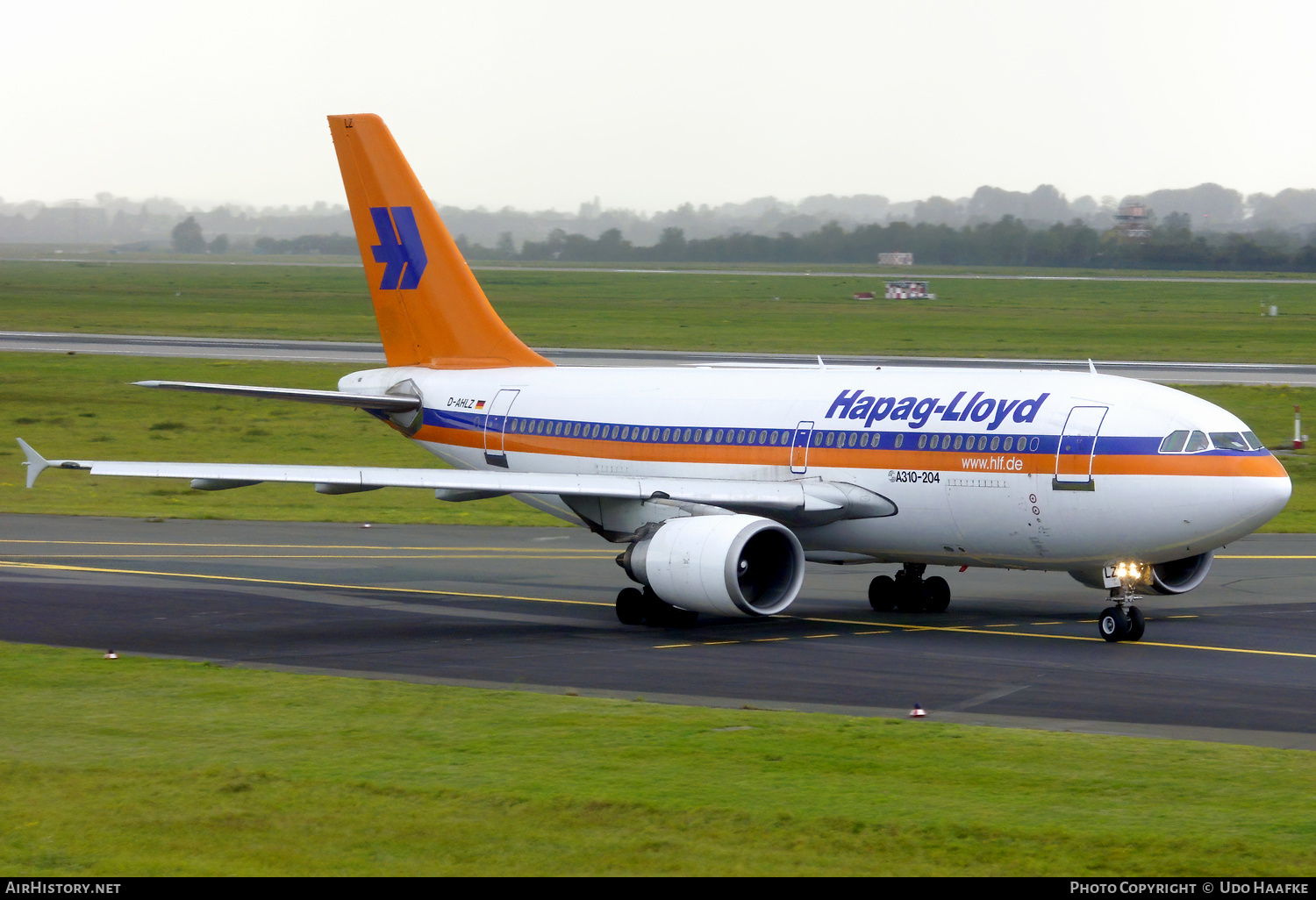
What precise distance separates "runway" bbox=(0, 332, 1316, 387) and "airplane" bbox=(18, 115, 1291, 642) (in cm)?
3727

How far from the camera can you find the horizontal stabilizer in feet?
93.5

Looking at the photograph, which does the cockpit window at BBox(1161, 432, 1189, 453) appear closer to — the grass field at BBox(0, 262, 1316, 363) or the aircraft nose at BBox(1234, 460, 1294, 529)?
the aircraft nose at BBox(1234, 460, 1294, 529)

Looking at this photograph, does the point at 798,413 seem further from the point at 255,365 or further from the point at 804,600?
the point at 255,365

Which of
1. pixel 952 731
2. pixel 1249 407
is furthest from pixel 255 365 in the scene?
pixel 952 731

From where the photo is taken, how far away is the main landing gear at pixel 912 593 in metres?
30.1

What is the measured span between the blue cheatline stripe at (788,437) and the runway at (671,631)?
3170 millimetres

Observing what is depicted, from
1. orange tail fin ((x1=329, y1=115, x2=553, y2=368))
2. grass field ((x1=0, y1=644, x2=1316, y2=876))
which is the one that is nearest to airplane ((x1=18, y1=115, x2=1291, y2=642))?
orange tail fin ((x1=329, y1=115, x2=553, y2=368))

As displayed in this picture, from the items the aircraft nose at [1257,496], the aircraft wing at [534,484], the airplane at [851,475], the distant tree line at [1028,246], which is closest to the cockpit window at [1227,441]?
the airplane at [851,475]

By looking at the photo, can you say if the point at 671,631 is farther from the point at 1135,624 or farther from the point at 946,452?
the point at 1135,624

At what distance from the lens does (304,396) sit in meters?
31.1

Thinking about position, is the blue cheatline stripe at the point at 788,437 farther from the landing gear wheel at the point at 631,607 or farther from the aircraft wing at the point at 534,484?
the landing gear wheel at the point at 631,607

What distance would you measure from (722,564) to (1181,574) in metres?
8.31

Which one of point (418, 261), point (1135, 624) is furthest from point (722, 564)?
point (418, 261)

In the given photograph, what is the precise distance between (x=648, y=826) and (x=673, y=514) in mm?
14711
